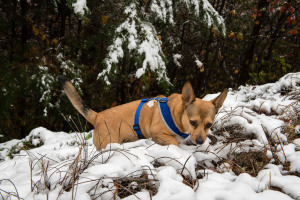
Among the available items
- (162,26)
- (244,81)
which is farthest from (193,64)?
(162,26)

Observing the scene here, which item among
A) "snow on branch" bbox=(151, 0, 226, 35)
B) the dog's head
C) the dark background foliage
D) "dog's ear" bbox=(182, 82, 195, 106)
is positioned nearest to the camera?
the dog's head

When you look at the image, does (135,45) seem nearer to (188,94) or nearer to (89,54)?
(188,94)

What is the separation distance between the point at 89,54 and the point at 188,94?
4321 millimetres

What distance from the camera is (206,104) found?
275cm

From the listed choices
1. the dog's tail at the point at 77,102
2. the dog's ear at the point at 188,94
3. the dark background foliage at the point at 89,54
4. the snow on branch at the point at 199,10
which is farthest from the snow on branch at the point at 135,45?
the dog's ear at the point at 188,94

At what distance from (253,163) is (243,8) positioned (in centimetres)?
718

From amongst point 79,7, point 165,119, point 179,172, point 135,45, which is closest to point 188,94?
point 165,119

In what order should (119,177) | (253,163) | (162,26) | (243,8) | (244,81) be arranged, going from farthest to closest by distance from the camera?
(244,81)
(243,8)
(162,26)
(253,163)
(119,177)

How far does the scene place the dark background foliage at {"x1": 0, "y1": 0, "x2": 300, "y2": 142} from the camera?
4.48m

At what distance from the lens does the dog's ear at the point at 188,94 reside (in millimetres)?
2685

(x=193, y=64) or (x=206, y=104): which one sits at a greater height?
(x=193, y=64)

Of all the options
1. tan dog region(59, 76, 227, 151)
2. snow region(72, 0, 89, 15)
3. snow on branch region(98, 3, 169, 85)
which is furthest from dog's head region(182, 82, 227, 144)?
snow region(72, 0, 89, 15)

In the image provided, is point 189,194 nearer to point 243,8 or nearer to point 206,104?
point 206,104

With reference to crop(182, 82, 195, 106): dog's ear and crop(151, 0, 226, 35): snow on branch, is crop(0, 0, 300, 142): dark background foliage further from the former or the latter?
crop(182, 82, 195, 106): dog's ear
